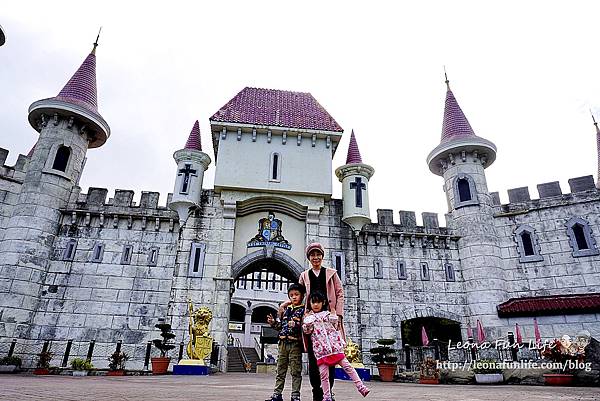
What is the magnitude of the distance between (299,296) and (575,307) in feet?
52.4

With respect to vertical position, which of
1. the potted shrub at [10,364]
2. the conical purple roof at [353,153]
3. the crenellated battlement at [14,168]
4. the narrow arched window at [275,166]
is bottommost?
the potted shrub at [10,364]

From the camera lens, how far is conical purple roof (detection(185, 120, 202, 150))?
58.8ft

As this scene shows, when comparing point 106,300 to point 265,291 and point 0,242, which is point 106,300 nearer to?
point 0,242

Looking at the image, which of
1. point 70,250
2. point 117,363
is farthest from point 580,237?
point 70,250

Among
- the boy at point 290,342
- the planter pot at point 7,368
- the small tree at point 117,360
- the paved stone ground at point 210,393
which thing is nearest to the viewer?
the boy at point 290,342

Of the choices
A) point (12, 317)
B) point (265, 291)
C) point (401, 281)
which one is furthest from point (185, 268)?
point (265, 291)

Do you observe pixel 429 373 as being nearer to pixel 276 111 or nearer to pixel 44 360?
pixel 44 360

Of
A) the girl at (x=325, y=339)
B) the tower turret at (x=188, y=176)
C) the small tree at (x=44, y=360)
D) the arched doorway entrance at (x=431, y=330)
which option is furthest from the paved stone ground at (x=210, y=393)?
the tower turret at (x=188, y=176)

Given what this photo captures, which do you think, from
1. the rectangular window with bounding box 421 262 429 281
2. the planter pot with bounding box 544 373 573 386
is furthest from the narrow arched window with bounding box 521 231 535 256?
the planter pot with bounding box 544 373 573 386

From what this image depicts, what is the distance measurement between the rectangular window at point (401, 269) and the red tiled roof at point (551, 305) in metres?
4.25

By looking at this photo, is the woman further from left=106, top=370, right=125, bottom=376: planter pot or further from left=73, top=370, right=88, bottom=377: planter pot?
left=73, top=370, right=88, bottom=377: planter pot

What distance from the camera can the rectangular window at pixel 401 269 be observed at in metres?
17.6

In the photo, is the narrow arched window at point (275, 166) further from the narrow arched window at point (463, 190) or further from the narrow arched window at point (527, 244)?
the narrow arched window at point (527, 244)

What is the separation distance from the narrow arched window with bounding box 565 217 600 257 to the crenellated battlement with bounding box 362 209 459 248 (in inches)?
198
